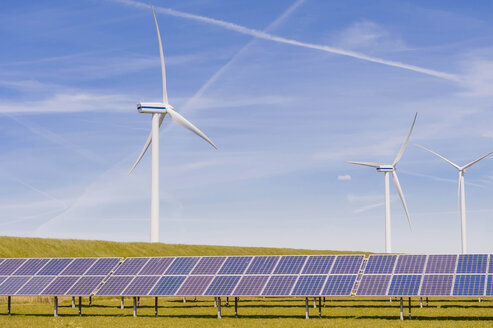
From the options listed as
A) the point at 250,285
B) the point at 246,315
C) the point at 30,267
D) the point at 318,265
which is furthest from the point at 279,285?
the point at 30,267

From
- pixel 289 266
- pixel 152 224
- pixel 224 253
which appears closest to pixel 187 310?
pixel 289 266

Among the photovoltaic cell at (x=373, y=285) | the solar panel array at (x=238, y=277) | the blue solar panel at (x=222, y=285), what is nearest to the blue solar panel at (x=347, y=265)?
the solar panel array at (x=238, y=277)

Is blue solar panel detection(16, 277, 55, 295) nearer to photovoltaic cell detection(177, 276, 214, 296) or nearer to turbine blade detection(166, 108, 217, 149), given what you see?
photovoltaic cell detection(177, 276, 214, 296)

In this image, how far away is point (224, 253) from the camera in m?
138

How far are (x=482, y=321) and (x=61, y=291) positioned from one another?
101ft

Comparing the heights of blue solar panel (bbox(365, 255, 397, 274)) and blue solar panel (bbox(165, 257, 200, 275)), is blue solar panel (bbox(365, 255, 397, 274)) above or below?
below

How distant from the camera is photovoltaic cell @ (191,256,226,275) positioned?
52.9 metres

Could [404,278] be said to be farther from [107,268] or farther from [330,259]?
[107,268]

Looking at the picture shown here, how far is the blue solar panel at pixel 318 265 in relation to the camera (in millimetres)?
50219

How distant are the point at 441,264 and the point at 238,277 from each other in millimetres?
14863

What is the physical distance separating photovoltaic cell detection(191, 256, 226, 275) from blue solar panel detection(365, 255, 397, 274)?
38.2ft

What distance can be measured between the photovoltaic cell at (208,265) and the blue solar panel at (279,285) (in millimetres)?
5349

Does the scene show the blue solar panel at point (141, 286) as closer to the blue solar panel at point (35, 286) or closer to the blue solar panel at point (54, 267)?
the blue solar panel at point (35, 286)

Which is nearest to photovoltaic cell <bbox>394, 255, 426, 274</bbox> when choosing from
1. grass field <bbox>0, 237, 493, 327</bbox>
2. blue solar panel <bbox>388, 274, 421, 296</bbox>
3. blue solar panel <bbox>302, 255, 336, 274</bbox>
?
blue solar panel <bbox>388, 274, 421, 296</bbox>
